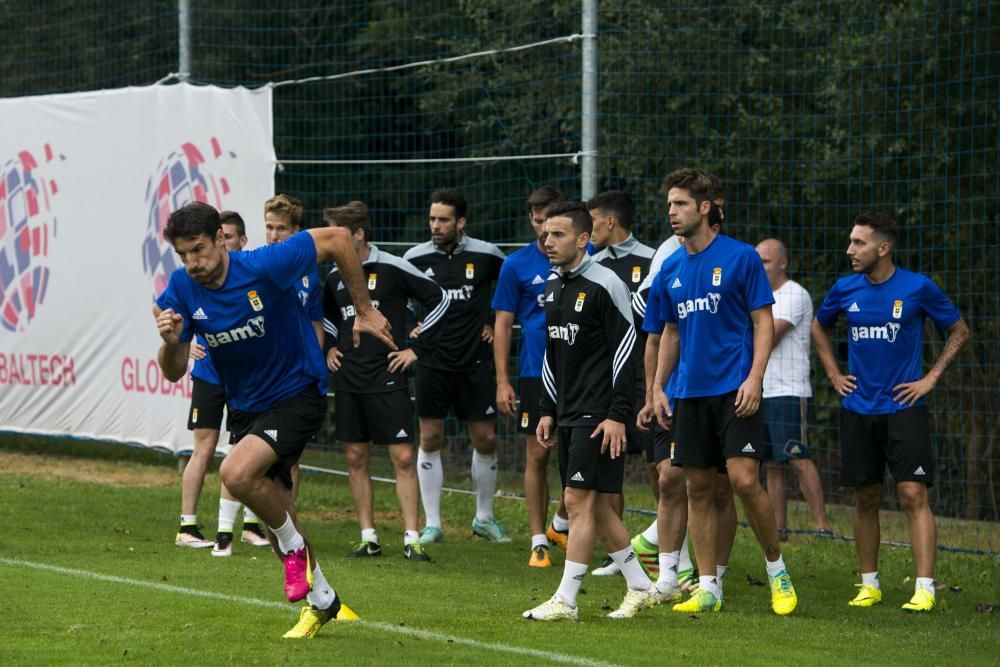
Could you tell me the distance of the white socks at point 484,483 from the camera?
39.4ft

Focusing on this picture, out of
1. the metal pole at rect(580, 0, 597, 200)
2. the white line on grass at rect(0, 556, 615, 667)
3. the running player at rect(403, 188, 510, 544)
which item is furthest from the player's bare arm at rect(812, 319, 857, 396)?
the metal pole at rect(580, 0, 597, 200)

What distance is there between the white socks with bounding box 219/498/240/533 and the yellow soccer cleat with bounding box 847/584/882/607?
13.4ft

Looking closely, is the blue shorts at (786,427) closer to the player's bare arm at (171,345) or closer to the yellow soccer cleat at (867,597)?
the yellow soccer cleat at (867,597)

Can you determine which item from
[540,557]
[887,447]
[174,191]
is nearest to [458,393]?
[540,557]

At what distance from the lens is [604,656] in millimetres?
7109

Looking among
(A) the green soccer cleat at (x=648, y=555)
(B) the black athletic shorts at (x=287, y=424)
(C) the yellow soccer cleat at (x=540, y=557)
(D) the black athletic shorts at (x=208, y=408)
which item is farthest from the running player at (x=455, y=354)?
(B) the black athletic shorts at (x=287, y=424)

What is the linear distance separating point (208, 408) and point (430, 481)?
173 centimetres

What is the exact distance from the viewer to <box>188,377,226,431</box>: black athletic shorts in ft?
36.8

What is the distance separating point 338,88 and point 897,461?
1130 cm

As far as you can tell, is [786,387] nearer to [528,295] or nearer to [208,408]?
[528,295]

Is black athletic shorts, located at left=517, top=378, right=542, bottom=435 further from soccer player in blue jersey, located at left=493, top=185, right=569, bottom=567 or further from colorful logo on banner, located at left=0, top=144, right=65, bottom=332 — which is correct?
colorful logo on banner, located at left=0, top=144, right=65, bottom=332

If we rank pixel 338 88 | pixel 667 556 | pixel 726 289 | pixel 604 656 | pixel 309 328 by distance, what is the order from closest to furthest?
pixel 604 656 → pixel 309 328 → pixel 726 289 → pixel 667 556 → pixel 338 88

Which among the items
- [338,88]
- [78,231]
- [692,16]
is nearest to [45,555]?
[78,231]

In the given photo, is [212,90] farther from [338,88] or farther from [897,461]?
[897,461]
